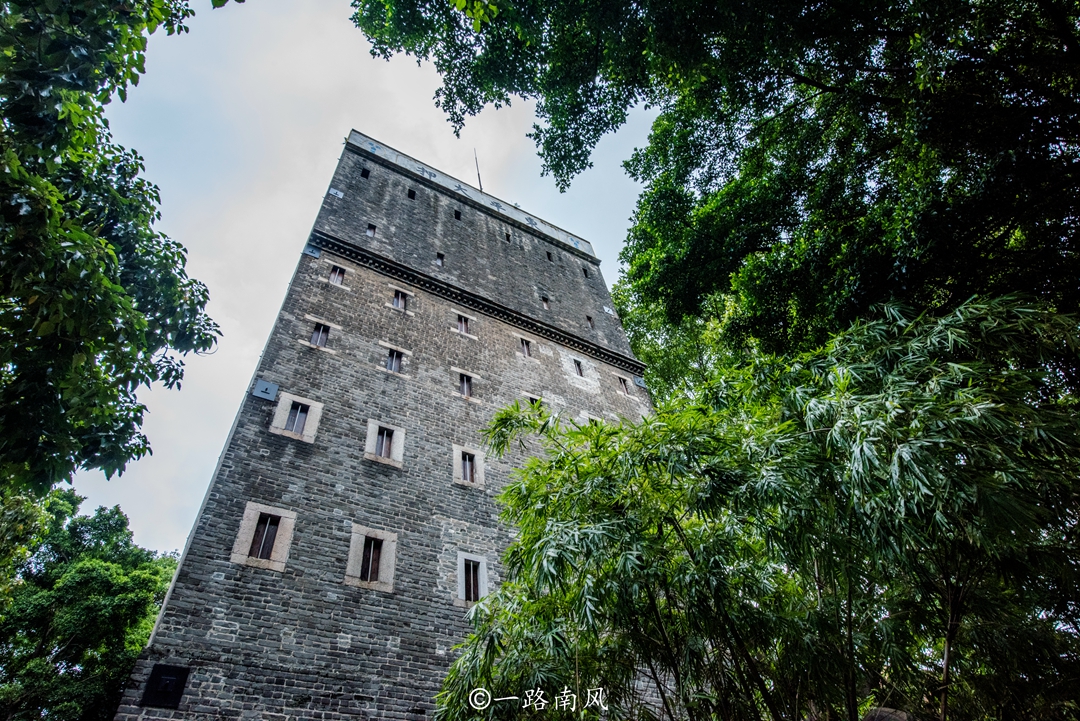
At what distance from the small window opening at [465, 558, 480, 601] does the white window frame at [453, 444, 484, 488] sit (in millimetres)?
1749

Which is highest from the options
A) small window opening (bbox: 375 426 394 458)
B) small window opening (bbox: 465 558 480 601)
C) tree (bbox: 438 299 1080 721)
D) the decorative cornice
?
the decorative cornice

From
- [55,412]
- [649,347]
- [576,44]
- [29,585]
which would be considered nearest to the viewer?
[55,412]

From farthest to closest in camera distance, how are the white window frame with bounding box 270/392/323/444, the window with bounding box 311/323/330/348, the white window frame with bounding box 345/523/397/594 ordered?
the window with bounding box 311/323/330/348, the white window frame with bounding box 270/392/323/444, the white window frame with bounding box 345/523/397/594

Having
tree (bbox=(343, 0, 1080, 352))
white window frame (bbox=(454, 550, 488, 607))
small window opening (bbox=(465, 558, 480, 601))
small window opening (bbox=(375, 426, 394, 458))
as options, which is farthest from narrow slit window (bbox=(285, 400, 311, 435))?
tree (bbox=(343, 0, 1080, 352))

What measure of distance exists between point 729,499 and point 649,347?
18.6 meters

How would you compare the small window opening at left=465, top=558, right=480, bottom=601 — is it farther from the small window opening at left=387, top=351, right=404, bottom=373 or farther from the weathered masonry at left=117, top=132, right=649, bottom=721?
the small window opening at left=387, top=351, right=404, bottom=373

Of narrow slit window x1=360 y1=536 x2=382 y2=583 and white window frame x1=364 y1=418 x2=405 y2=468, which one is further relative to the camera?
white window frame x1=364 y1=418 x2=405 y2=468

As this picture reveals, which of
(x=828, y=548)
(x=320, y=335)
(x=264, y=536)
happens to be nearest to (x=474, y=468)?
(x=264, y=536)

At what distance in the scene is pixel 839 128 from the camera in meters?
8.61

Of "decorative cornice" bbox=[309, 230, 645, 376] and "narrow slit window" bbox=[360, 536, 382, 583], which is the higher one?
"decorative cornice" bbox=[309, 230, 645, 376]

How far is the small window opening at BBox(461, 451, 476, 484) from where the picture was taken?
1221 cm

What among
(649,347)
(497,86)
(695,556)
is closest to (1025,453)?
(695,556)

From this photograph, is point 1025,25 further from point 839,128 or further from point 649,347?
point 649,347

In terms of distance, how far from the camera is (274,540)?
30.1 feet
